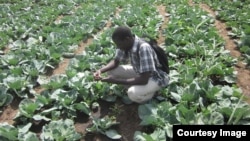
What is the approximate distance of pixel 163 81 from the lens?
5.06m

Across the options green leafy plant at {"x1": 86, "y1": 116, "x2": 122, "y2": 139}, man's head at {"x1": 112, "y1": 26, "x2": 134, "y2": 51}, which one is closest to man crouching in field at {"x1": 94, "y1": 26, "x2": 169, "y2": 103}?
man's head at {"x1": 112, "y1": 26, "x2": 134, "y2": 51}

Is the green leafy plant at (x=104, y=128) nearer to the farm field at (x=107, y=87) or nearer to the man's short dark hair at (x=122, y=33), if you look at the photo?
the farm field at (x=107, y=87)

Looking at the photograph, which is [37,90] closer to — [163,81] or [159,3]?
[163,81]

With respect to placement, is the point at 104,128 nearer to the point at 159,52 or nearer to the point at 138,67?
the point at 138,67

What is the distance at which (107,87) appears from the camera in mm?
5523

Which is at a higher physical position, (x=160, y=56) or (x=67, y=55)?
(x=160, y=56)

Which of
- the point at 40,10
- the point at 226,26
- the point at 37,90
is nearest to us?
the point at 37,90

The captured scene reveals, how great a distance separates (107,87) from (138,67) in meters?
0.93

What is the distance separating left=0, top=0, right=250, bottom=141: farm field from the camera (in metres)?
4.39

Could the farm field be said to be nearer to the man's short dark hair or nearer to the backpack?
the backpack

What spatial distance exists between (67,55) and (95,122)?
3.46 metres

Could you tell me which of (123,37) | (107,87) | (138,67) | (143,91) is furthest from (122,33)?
(107,87)

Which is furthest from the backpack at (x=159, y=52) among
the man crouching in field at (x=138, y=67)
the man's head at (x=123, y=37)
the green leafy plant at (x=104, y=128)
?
the green leafy plant at (x=104, y=128)

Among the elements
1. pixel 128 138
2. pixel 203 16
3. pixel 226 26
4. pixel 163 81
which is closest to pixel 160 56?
pixel 163 81
